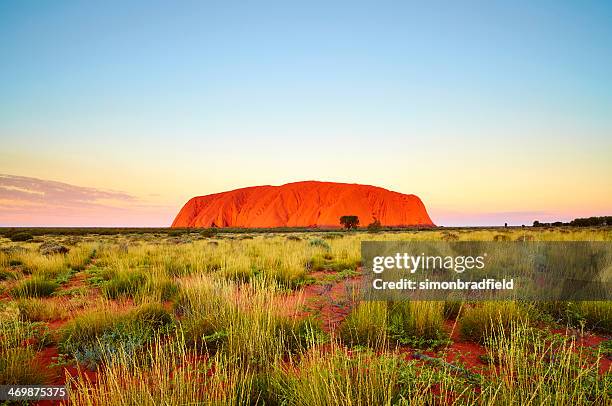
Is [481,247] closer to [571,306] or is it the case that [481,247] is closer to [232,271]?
[571,306]

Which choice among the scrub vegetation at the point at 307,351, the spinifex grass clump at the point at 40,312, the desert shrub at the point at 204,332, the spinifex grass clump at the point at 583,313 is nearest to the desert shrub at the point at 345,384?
the scrub vegetation at the point at 307,351

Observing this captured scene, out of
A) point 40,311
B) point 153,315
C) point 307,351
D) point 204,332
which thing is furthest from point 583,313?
point 40,311

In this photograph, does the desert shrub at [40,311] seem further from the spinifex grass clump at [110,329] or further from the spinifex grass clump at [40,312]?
the spinifex grass clump at [110,329]

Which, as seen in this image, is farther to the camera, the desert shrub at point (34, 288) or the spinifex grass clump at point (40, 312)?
the desert shrub at point (34, 288)

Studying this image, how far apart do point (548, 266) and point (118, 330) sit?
8713 millimetres

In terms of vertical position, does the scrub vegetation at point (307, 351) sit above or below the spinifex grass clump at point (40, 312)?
above

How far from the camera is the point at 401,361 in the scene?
3.44 metres

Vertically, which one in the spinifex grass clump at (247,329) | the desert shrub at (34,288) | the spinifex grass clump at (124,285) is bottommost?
the desert shrub at (34,288)

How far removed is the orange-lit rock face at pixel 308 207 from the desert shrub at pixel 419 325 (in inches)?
3837

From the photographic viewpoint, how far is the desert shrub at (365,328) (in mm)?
4331

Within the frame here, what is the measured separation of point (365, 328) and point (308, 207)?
106742mm

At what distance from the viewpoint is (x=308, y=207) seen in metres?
111

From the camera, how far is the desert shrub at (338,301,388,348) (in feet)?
14.2

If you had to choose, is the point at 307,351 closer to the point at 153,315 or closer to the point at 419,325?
the point at 419,325
